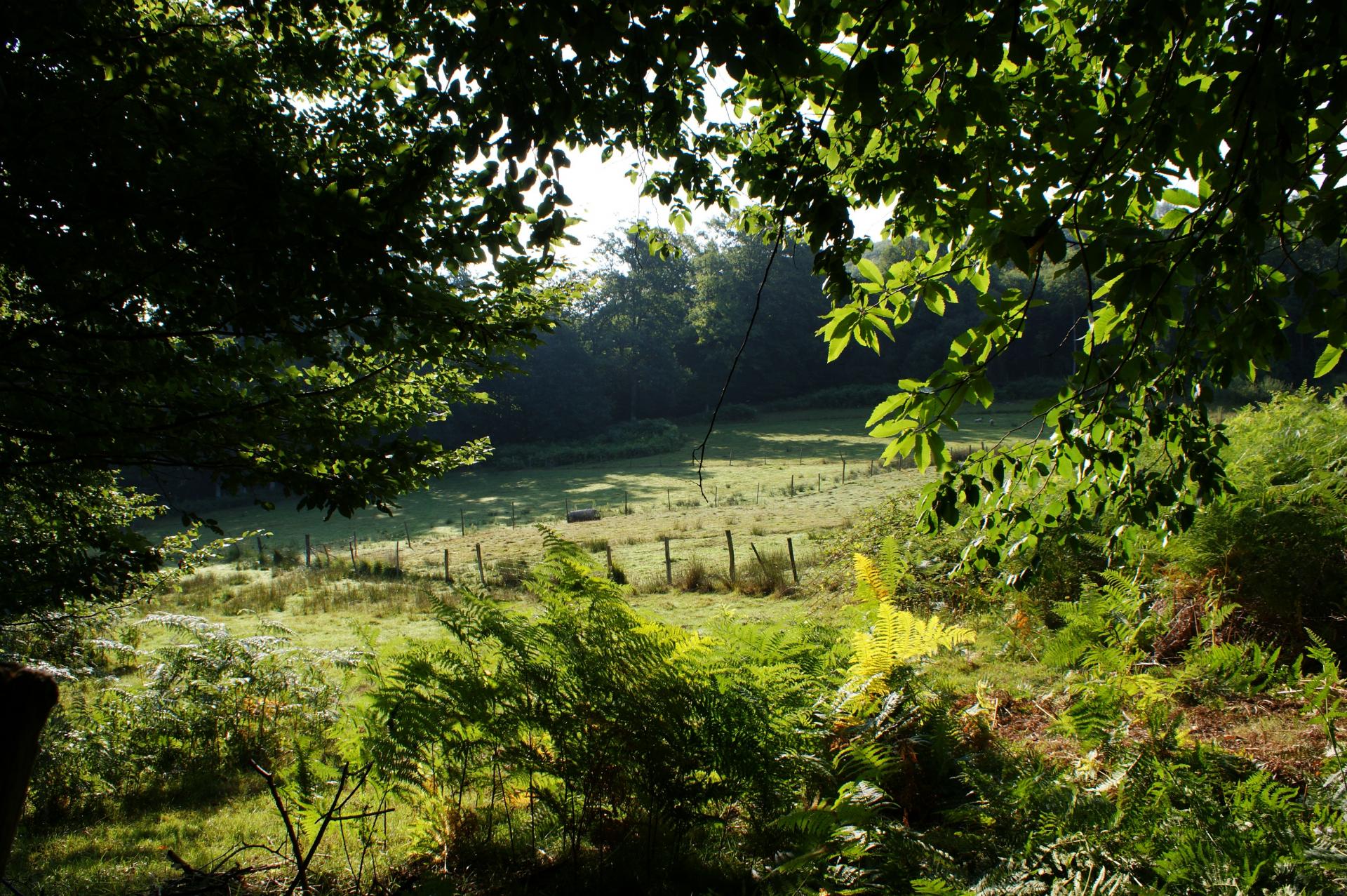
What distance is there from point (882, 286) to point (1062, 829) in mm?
2027

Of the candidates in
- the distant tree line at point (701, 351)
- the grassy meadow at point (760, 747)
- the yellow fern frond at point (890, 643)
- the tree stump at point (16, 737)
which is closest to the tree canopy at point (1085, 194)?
the grassy meadow at point (760, 747)

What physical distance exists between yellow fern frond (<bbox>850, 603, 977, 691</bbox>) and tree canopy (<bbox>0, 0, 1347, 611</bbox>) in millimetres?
1105

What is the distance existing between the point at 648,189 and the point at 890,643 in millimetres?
2767

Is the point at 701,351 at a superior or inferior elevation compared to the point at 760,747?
superior

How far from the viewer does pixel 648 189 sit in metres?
3.89

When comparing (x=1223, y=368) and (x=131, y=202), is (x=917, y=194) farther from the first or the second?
(x=131, y=202)

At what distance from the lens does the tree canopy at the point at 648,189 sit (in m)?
2.11

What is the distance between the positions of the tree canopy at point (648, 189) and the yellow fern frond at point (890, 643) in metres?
1.11

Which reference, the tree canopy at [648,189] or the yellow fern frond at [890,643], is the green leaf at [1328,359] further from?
the yellow fern frond at [890,643]

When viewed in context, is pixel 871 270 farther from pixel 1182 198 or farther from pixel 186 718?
pixel 186 718

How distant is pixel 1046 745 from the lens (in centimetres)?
419

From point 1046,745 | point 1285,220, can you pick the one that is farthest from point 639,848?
point 1285,220

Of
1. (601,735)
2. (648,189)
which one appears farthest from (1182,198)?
(601,735)

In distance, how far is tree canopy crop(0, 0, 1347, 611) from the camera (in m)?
2.11
